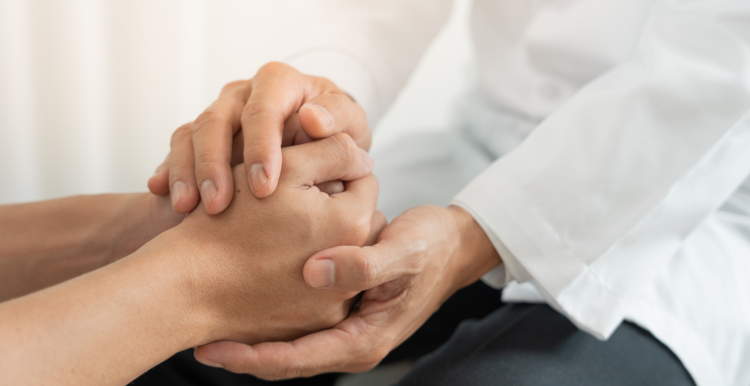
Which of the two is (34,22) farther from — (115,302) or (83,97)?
(115,302)

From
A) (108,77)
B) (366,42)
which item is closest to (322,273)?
(366,42)

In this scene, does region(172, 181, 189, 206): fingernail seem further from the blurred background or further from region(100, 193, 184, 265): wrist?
the blurred background

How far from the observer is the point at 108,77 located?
44.9 inches

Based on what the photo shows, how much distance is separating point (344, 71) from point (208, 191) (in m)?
0.39

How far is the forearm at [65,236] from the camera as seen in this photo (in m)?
0.60

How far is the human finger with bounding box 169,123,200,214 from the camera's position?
0.54 metres

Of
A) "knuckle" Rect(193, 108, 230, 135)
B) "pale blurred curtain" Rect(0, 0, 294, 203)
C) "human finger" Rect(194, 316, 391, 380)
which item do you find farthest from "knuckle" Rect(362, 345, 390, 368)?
"pale blurred curtain" Rect(0, 0, 294, 203)

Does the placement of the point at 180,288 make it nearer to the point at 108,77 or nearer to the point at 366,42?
the point at 366,42

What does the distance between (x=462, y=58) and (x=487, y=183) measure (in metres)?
0.94

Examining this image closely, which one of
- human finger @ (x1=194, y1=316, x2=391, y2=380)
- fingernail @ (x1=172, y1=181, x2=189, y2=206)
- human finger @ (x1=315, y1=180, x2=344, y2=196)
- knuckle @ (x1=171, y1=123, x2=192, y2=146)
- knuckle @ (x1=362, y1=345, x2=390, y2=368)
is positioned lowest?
knuckle @ (x1=362, y1=345, x2=390, y2=368)

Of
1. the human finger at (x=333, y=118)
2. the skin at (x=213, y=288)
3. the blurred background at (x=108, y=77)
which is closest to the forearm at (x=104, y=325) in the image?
the skin at (x=213, y=288)

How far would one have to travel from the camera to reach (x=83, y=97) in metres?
1.13

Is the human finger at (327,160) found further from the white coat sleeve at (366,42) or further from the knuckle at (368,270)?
the white coat sleeve at (366,42)

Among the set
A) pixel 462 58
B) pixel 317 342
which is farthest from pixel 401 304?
pixel 462 58
